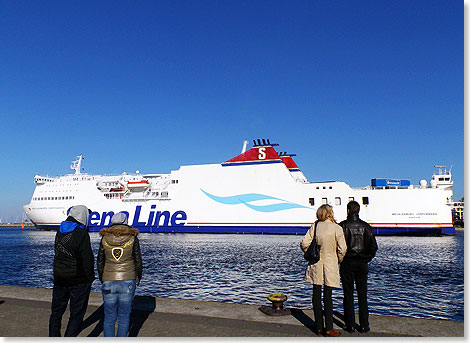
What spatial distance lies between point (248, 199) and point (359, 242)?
31.8 m

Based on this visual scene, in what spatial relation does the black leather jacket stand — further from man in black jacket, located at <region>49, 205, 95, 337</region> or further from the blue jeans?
man in black jacket, located at <region>49, 205, 95, 337</region>

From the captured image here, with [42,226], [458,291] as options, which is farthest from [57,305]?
[42,226]

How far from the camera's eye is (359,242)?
4520 millimetres

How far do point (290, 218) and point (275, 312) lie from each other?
30.2 m

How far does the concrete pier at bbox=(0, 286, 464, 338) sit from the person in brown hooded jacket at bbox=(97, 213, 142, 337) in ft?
1.90

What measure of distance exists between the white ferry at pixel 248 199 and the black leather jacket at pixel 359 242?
30.2 m

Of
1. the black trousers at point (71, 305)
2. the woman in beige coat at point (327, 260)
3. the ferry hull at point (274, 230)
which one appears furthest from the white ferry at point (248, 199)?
the black trousers at point (71, 305)

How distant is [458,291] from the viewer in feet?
33.7

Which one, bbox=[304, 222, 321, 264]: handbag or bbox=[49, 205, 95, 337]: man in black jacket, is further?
bbox=[304, 222, 321, 264]: handbag

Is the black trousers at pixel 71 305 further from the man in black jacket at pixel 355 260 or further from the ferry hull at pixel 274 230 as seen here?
the ferry hull at pixel 274 230

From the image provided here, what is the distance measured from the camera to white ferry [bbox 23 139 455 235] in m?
32.8

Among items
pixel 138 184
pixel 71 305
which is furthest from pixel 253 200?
pixel 71 305

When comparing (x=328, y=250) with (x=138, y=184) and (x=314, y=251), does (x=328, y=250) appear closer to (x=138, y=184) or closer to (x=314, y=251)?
(x=314, y=251)

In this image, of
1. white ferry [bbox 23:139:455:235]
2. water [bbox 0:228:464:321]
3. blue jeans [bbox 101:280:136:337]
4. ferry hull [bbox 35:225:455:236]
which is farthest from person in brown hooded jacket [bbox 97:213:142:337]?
white ferry [bbox 23:139:455:235]
